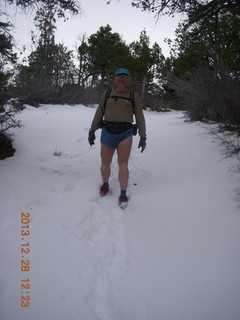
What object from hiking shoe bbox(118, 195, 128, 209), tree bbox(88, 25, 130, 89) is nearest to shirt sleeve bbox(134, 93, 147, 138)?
hiking shoe bbox(118, 195, 128, 209)

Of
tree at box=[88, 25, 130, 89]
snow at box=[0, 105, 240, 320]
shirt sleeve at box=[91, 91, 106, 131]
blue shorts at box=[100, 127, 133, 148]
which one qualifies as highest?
tree at box=[88, 25, 130, 89]

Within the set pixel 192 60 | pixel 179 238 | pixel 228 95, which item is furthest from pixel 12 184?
pixel 192 60

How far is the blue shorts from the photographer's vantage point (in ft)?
9.32

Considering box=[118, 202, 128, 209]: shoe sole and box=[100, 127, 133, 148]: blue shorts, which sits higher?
box=[100, 127, 133, 148]: blue shorts

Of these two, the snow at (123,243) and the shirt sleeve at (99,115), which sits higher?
the shirt sleeve at (99,115)

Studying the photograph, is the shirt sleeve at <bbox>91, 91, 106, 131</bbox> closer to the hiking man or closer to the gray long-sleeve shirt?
the hiking man

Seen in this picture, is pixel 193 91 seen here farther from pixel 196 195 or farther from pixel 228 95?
pixel 196 195

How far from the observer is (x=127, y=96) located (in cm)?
281

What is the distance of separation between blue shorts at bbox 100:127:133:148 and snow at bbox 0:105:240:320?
31.8 inches

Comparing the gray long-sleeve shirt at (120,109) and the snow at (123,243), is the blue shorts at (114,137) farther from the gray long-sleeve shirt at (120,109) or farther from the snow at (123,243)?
the snow at (123,243)

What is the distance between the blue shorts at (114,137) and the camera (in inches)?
112

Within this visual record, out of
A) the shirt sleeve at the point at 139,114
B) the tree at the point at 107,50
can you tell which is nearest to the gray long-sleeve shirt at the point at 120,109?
the shirt sleeve at the point at 139,114

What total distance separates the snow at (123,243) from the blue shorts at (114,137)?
0.81 m

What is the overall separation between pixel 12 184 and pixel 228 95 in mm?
4201
